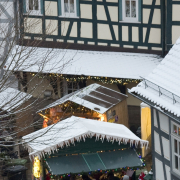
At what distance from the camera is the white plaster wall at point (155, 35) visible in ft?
69.7

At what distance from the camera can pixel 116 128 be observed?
52.7 ft

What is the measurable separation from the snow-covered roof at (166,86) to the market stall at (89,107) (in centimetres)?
413

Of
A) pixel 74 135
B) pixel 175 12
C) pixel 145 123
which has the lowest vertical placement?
pixel 145 123

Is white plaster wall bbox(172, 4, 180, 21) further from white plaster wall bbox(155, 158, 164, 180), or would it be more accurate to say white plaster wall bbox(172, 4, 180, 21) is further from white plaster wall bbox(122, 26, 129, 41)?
white plaster wall bbox(155, 158, 164, 180)

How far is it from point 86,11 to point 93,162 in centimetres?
793

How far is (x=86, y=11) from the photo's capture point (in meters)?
21.5

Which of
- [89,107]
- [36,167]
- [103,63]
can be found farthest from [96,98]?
[36,167]

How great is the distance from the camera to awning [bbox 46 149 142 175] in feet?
48.3

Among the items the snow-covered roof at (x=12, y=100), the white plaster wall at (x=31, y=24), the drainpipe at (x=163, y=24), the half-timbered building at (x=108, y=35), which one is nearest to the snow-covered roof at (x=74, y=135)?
the snow-covered roof at (x=12, y=100)

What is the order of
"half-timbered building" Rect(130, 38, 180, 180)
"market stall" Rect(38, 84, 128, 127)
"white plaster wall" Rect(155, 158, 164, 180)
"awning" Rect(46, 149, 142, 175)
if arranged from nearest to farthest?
"half-timbered building" Rect(130, 38, 180, 180) → "white plaster wall" Rect(155, 158, 164, 180) → "awning" Rect(46, 149, 142, 175) → "market stall" Rect(38, 84, 128, 127)

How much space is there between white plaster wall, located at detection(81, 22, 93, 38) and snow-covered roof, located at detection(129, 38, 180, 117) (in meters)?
7.73

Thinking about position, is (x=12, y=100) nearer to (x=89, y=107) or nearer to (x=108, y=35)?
(x=89, y=107)

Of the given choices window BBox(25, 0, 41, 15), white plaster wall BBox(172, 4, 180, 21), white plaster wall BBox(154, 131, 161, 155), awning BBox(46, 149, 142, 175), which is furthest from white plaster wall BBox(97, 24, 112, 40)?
white plaster wall BBox(154, 131, 161, 155)

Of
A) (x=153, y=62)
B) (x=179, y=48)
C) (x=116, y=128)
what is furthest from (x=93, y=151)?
(x=153, y=62)
